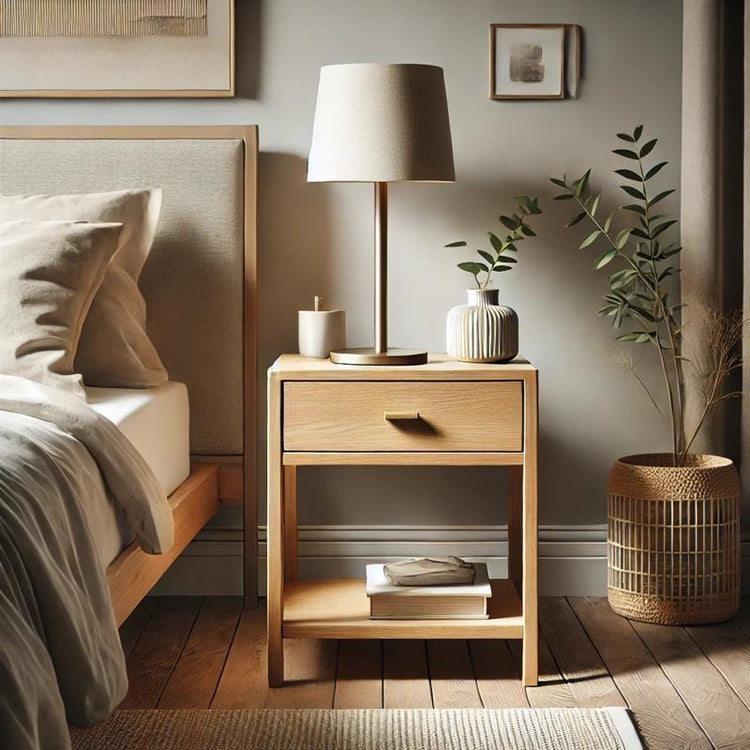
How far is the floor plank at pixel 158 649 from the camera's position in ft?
6.88

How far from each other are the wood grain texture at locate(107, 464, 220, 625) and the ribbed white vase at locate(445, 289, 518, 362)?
0.71m

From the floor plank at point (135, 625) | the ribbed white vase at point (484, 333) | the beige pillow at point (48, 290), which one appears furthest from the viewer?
the floor plank at point (135, 625)

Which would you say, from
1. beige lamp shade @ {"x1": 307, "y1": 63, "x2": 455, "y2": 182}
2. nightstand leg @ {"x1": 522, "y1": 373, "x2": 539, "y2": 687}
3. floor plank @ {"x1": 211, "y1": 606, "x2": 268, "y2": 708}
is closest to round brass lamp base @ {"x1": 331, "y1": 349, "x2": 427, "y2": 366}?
nightstand leg @ {"x1": 522, "y1": 373, "x2": 539, "y2": 687}

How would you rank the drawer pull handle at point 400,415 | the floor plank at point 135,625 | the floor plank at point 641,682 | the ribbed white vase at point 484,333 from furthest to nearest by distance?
the floor plank at point 135,625
the ribbed white vase at point 484,333
the drawer pull handle at point 400,415
the floor plank at point 641,682

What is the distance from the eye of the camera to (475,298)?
91.6 inches

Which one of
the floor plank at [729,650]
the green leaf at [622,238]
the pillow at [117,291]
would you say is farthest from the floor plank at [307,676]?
the green leaf at [622,238]

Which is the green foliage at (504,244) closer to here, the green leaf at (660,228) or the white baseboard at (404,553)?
the green leaf at (660,228)

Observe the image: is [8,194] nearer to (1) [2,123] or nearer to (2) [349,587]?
(1) [2,123]

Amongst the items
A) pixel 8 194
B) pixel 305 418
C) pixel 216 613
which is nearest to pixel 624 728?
pixel 305 418

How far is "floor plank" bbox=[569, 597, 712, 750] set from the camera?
190cm

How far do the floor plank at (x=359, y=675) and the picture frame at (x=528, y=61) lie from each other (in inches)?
56.0

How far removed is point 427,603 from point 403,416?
1.39ft

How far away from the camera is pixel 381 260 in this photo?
2326 millimetres

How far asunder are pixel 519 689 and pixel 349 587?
486 mm
